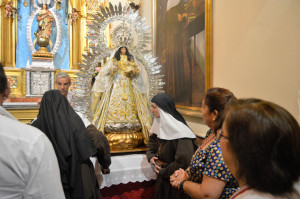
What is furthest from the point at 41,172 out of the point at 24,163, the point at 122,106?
the point at 122,106

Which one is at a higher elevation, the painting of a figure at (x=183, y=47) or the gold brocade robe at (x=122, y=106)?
the painting of a figure at (x=183, y=47)

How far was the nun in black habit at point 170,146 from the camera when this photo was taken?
212cm

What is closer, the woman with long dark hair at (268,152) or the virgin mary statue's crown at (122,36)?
the woman with long dark hair at (268,152)

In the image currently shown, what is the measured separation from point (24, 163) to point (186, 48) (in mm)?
3449

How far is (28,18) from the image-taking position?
6004 millimetres

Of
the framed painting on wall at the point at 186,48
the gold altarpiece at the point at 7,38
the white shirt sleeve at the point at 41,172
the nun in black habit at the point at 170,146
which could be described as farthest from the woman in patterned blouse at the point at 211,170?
the gold altarpiece at the point at 7,38

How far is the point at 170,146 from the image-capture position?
2.25 metres

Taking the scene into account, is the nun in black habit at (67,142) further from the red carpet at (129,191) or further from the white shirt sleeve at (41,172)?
the red carpet at (129,191)

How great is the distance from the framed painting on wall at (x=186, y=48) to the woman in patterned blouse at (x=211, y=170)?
1.63 meters

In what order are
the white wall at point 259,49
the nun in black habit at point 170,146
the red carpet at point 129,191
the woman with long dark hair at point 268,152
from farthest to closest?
the red carpet at point 129,191 < the nun in black habit at point 170,146 < the white wall at point 259,49 < the woman with long dark hair at point 268,152

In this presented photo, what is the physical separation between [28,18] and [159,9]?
368 centimetres

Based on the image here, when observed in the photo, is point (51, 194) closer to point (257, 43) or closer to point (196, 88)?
point (257, 43)

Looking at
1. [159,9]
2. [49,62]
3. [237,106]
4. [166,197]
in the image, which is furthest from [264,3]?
[49,62]

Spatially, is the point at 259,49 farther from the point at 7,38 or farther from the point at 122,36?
the point at 7,38
